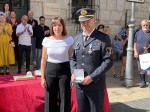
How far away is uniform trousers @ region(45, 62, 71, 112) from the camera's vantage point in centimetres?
381

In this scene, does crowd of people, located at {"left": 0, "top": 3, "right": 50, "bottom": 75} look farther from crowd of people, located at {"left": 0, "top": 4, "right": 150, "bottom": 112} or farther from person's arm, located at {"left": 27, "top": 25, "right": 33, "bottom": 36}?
crowd of people, located at {"left": 0, "top": 4, "right": 150, "bottom": 112}

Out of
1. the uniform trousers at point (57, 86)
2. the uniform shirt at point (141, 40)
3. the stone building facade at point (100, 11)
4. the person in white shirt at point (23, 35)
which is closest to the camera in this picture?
the uniform trousers at point (57, 86)

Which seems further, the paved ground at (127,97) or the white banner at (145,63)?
the white banner at (145,63)

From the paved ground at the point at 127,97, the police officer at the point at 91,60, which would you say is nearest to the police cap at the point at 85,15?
the police officer at the point at 91,60

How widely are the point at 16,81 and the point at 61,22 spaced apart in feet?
4.34

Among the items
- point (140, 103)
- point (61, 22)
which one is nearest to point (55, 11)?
point (140, 103)

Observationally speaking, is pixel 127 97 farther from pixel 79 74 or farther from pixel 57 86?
pixel 79 74

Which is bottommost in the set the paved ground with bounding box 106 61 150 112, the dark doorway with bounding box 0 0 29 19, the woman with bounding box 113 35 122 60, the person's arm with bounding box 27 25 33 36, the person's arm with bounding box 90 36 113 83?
A: the paved ground with bounding box 106 61 150 112

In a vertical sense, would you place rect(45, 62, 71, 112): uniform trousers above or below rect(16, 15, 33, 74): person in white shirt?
below

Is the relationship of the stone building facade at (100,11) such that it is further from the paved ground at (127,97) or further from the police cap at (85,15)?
the police cap at (85,15)

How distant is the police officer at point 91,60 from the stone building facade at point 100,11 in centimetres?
619

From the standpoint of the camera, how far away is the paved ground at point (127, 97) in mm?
5199

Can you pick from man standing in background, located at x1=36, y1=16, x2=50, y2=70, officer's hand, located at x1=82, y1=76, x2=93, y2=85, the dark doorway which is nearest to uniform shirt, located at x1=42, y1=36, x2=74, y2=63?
officer's hand, located at x1=82, y1=76, x2=93, y2=85

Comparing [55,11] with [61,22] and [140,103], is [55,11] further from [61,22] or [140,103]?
[61,22]
